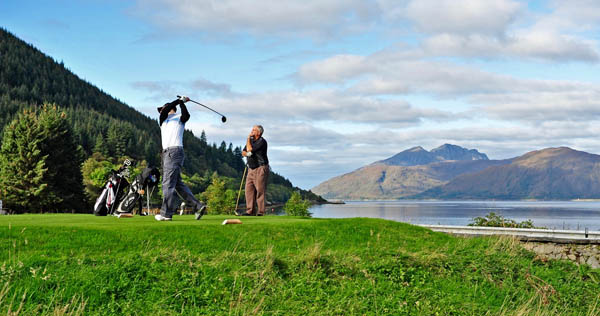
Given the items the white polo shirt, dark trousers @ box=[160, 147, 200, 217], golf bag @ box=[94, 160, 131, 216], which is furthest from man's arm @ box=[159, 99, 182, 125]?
golf bag @ box=[94, 160, 131, 216]

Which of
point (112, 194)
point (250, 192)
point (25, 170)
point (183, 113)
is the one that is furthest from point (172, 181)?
point (25, 170)

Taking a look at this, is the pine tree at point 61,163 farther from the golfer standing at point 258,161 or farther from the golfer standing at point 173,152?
the golfer standing at point 173,152

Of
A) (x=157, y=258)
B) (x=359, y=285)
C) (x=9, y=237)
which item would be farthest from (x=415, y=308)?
(x=9, y=237)

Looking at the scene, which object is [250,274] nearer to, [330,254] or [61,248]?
[330,254]

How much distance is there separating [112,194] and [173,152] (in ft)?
10.4

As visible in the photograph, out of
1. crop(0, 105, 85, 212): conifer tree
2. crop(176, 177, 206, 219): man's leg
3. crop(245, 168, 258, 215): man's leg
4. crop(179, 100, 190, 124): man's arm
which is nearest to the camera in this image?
crop(176, 177, 206, 219): man's leg

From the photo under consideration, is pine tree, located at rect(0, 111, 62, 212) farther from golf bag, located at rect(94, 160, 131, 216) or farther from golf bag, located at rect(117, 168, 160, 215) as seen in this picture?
golf bag, located at rect(117, 168, 160, 215)

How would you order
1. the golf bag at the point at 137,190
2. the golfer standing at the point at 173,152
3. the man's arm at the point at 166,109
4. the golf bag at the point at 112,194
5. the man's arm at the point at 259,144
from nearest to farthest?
the golfer standing at the point at 173,152 → the man's arm at the point at 166,109 → the golf bag at the point at 137,190 → the golf bag at the point at 112,194 → the man's arm at the point at 259,144

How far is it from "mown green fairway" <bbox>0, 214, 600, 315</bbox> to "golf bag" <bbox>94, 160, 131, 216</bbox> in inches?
114

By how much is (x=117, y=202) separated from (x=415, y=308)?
11.2 metres

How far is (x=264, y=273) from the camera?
38.5 feet

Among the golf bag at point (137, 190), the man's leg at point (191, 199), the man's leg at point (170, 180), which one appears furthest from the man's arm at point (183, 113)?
the golf bag at point (137, 190)

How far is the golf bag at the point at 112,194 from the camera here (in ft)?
60.3

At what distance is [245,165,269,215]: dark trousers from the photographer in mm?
19953
